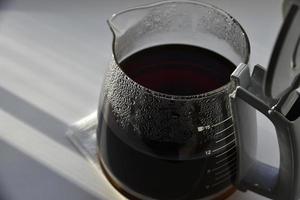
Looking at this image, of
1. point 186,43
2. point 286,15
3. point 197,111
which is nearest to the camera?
point 286,15

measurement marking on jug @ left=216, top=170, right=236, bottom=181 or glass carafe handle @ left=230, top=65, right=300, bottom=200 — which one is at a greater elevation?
glass carafe handle @ left=230, top=65, right=300, bottom=200

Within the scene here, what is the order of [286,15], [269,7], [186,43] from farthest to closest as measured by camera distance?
[269,7] → [186,43] → [286,15]

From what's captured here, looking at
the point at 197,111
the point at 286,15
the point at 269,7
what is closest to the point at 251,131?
the point at 197,111

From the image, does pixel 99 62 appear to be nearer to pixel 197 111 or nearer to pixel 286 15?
pixel 197 111

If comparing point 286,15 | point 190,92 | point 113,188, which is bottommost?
point 113,188

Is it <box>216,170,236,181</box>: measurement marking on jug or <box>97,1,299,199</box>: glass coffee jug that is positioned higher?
<box>97,1,299,199</box>: glass coffee jug
